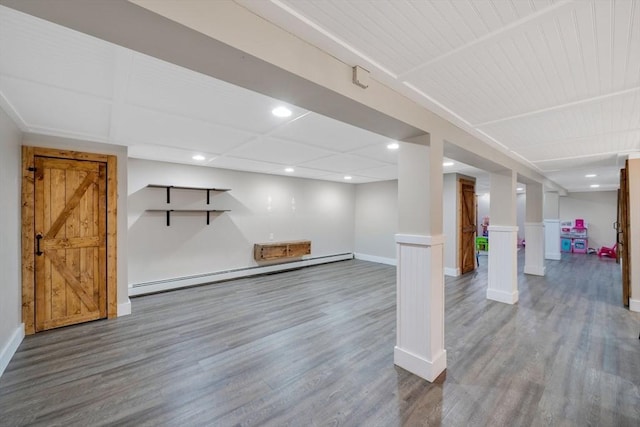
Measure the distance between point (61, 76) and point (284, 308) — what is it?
3308 millimetres

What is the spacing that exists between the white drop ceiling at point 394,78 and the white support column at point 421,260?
47cm

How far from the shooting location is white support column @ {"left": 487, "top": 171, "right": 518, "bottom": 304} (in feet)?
13.1

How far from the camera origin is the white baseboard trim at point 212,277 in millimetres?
4484

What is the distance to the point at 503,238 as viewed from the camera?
407 cm

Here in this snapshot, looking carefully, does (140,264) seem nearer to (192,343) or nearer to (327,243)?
(192,343)

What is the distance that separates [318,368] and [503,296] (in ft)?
10.8

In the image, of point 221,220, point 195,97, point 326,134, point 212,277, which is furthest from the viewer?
point 221,220

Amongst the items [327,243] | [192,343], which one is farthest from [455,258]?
[192,343]

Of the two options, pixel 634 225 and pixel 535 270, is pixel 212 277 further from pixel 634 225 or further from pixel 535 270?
pixel 535 270

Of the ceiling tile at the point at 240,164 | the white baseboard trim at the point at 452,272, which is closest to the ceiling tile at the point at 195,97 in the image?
the ceiling tile at the point at 240,164

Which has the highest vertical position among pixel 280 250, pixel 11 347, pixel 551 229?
pixel 551 229

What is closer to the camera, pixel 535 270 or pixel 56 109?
pixel 56 109

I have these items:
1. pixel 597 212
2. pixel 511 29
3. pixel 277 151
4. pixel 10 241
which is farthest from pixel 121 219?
pixel 597 212

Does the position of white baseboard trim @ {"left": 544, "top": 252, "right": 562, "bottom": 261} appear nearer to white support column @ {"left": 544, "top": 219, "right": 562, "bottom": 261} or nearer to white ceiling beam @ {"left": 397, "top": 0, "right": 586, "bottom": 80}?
white support column @ {"left": 544, "top": 219, "right": 562, "bottom": 261}
